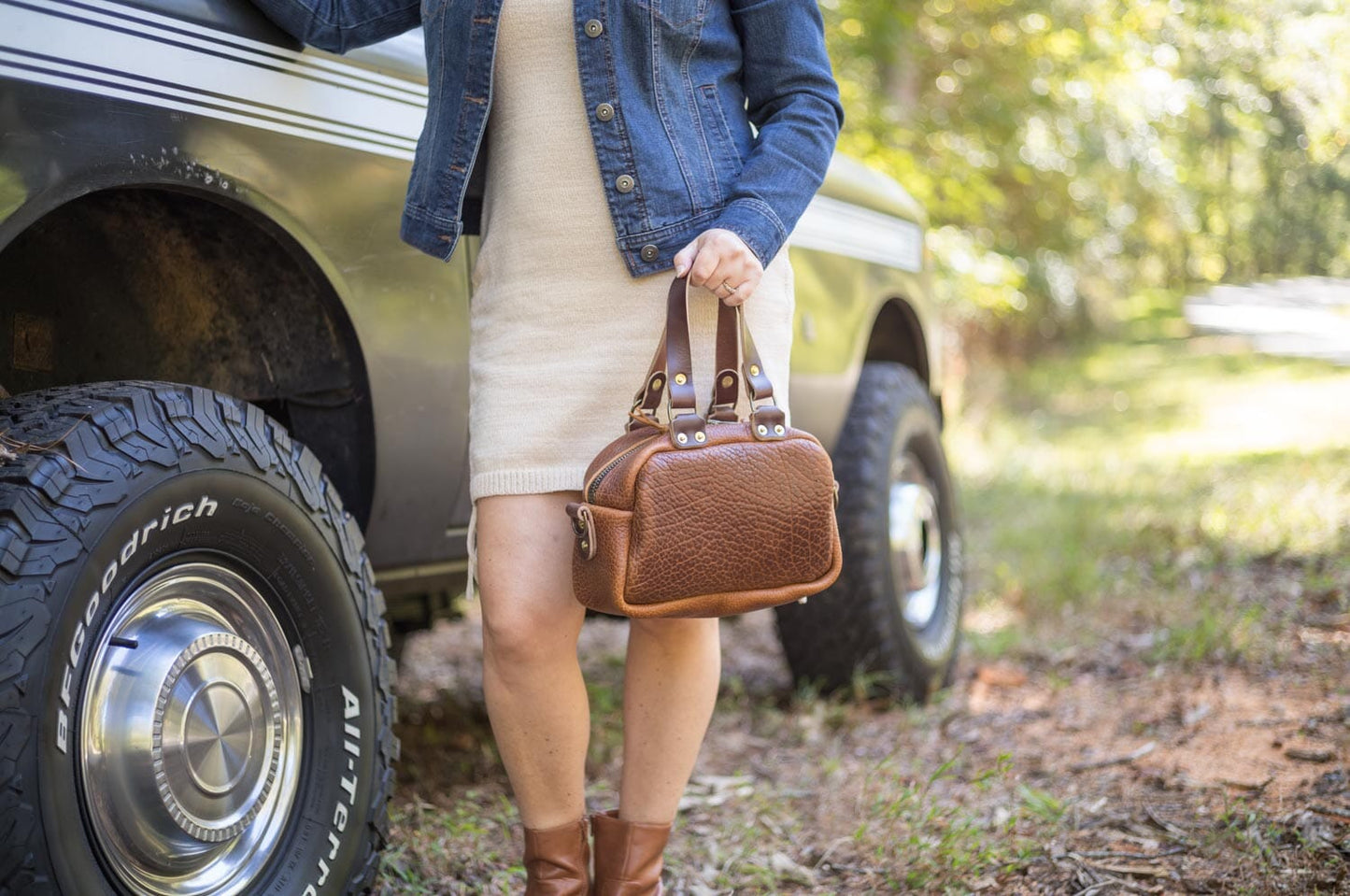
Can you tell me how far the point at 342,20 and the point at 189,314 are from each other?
1.71 ft

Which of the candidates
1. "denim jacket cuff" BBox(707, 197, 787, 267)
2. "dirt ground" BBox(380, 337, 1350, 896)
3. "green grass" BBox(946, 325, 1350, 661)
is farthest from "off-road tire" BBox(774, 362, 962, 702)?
"denim jacket cuff" BBox(707, 197, 787, 267)

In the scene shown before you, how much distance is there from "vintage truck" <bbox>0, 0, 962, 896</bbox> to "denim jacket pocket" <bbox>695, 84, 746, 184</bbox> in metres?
0.37

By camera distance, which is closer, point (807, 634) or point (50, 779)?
point (50, 779)

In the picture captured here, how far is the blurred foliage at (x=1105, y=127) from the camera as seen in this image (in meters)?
5.55

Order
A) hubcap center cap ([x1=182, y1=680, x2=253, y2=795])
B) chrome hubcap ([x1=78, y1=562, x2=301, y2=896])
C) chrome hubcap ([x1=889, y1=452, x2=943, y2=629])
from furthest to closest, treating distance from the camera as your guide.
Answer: chrome hubcap ([x1=889, y1=452, x2=943, y2=629]) < hubcap center cap ([x1=182, y1=680, x2=253, y2=795]) < chrome hubcap ([x1=78, y1=562, x2=301, y2=896])

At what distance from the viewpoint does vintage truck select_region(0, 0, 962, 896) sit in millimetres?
1498

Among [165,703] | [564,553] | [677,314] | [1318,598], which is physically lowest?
[1318,598]

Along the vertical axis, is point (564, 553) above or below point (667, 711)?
above

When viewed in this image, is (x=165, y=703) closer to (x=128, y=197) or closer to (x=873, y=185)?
(x=128, y=197)

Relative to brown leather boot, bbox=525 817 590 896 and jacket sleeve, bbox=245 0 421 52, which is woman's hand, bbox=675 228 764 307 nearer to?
jacket sleeve, bbox=245 0 421 52

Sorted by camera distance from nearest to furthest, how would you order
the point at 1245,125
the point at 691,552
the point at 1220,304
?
1. the point at 691,552
2. the point at 1245,125
3. the point at 1220,304

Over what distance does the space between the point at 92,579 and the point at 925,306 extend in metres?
3.00

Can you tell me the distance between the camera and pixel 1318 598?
14.0ft

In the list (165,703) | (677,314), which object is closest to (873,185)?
(677,314)
